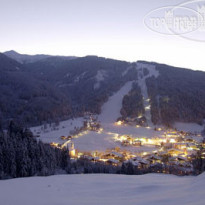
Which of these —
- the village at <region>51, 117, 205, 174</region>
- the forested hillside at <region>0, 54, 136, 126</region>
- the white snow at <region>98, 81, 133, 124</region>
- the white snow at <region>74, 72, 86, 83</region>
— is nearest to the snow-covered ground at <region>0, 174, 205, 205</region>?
the village at <region>51, 117, 205, 174</region>

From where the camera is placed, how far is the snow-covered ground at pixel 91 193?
430cm

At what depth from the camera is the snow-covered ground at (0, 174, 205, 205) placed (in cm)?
430

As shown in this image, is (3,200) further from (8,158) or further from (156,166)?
(156,166)

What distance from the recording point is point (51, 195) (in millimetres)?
5195

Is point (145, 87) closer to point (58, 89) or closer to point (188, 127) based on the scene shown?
point (188, 127)

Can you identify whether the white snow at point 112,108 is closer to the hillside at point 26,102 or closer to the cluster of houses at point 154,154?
the hillside at point 26,102

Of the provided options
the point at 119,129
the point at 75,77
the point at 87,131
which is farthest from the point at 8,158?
the point at 75,77

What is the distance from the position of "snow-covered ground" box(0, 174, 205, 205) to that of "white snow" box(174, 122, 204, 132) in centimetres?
4671

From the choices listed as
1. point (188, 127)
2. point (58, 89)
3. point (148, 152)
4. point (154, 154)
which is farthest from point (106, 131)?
point (58, 89)

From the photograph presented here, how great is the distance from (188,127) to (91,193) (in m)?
49.8

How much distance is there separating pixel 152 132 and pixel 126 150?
44.4ft

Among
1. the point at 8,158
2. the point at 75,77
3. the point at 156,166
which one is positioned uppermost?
the point at 75,77

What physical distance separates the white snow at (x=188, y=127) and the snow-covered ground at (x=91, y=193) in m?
46.7

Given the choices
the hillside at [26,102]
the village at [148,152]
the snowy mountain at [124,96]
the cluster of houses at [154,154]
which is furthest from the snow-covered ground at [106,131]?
the hillside at [26,102]
